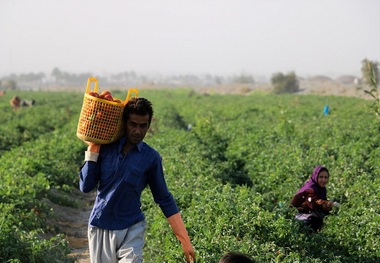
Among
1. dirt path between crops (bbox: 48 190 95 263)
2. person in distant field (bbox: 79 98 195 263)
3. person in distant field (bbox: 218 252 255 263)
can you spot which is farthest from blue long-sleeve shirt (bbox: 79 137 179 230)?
dirt path between crops (bbox: 48 190 95 263)

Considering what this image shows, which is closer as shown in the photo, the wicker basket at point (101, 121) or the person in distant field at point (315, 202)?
the wicker basket at point (101, 121)

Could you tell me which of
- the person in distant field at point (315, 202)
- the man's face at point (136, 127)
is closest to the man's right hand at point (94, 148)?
the man's face at point (136, 127)

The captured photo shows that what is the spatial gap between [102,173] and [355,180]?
21.6 feet

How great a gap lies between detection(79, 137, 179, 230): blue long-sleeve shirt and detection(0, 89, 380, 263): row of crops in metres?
1.56

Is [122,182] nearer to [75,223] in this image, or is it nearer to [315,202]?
[315,202]

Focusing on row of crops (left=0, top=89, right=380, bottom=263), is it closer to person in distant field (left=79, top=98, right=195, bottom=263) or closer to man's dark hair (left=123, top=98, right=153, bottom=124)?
person in distant field (left=79, top=98, right=195, bottom=263)

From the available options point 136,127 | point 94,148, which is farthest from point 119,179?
point 136,127

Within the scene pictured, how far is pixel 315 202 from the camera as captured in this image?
24.8 ft

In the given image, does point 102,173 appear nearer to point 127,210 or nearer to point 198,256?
point 127,210

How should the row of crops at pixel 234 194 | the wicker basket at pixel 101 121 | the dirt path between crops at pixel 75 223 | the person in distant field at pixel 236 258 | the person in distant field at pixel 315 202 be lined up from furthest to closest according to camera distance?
the dirt path between crops at pixel 75 223
the person in distant field at pixel 315 202
the row of crops at pixel 234 194
the wicker basket at pixel 101 121
the person in distant field at pixel 236 258

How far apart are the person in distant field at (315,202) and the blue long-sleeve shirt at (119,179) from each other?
382 cm

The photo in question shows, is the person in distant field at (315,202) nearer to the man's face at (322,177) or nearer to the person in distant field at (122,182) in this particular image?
the man's face at (322,177)

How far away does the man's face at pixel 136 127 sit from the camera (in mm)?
4090

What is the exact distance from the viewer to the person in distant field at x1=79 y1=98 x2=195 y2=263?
13.5 ft
